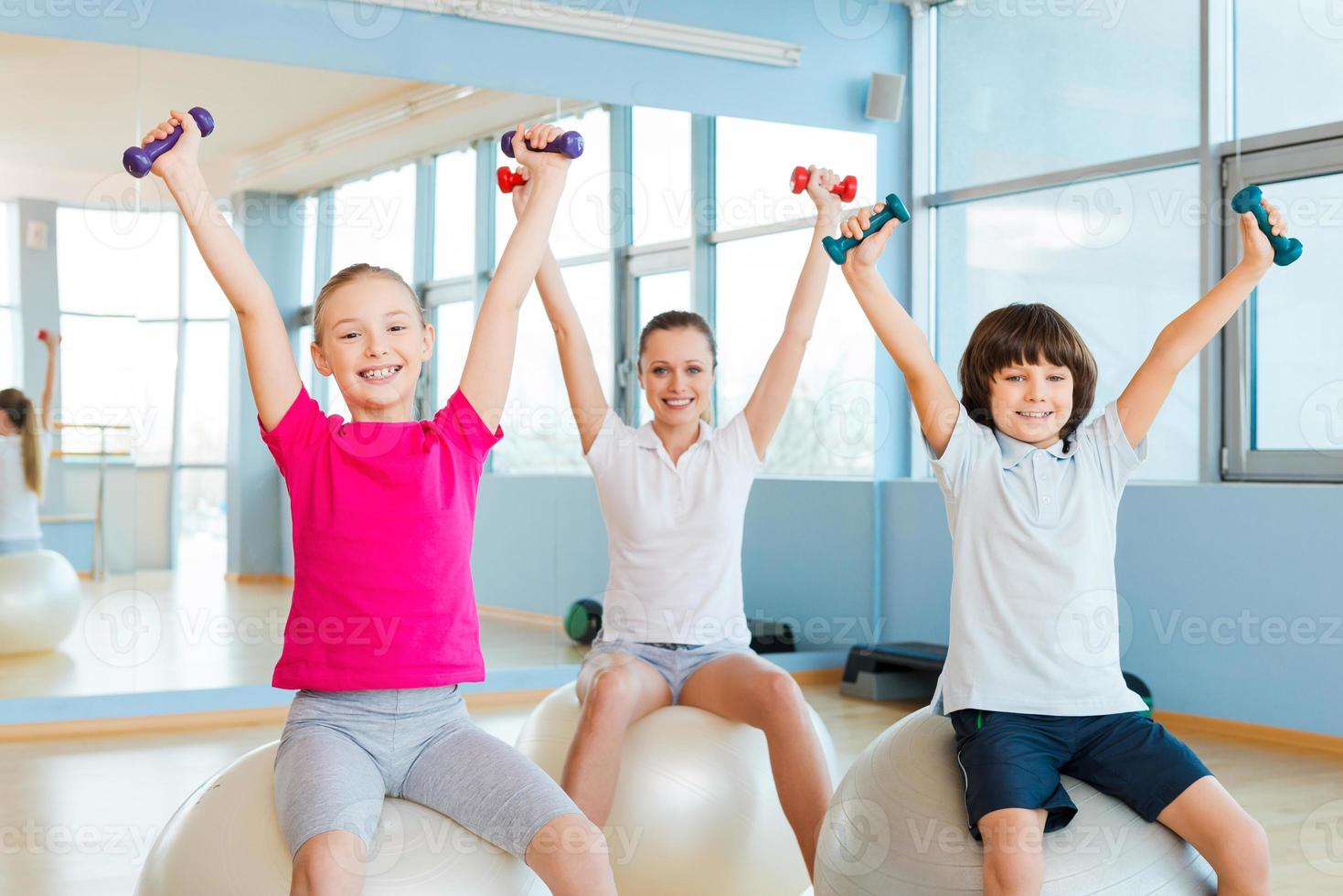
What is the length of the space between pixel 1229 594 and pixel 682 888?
2.80 metres

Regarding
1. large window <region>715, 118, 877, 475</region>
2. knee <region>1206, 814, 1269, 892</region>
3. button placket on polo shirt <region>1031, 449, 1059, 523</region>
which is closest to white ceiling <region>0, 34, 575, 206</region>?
large window <region>715, 118, 877, 475</region>

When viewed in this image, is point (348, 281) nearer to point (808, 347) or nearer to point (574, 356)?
point (574, 356)

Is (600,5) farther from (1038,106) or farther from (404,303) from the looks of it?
(404,303)

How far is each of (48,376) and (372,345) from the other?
3.05 meters

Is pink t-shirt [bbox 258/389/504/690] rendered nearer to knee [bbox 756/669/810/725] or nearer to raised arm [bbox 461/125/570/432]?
raised arm [bbox 461/125/570/432]

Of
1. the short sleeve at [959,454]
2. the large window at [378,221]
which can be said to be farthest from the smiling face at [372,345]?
the large window at [378,221]

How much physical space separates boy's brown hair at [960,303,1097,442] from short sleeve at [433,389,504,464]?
0.72 meters

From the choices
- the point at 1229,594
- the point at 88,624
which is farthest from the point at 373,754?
the point at 1229,594

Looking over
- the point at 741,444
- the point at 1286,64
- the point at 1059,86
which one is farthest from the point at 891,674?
the point at 741,444

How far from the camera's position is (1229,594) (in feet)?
14.2

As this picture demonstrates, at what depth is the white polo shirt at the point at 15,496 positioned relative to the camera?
4.27 metres

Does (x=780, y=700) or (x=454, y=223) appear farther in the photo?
(x=454, y=223)

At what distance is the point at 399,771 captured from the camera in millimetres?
1600

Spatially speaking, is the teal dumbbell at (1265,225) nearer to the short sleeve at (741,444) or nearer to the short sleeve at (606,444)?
the short sleeve at (741,444)
